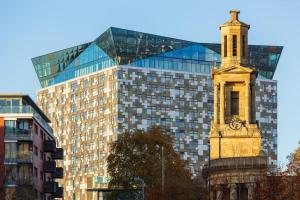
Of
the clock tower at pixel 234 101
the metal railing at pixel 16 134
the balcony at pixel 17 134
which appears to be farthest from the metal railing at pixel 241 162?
the metal railing at pixel 16 134

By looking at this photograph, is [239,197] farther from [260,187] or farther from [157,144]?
[157,144]

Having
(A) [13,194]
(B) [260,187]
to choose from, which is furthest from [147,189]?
(B) [260,187]

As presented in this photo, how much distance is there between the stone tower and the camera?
518ft

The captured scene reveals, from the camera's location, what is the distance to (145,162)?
180 m

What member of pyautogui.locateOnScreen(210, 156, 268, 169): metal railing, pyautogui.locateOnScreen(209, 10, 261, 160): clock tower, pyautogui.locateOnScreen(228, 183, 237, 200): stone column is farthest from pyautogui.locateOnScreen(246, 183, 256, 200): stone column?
pyautogui.locateOnScreen(209, 10, 261, 160): clock tower

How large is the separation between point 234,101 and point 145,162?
18.3 m

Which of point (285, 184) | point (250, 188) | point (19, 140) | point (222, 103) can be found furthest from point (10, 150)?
point (285, 184)

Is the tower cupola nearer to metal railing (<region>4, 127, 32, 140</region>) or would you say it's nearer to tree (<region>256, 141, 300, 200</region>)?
tree (<region>256, 141, 300, 200</region>)

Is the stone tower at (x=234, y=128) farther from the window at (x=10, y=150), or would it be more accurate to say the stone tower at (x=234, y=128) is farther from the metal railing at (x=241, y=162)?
the window at (x=10, y=150)

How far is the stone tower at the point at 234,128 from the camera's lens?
158 m

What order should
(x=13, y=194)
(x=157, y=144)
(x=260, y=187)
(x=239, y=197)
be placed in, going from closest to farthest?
(x=260, y=187), (x=239, y=197), (x=13, y=194), (x=157, y=144)

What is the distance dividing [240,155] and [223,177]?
472 cm

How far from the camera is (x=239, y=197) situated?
157875 millimetres

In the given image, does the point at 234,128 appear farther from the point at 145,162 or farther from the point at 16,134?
the point at 16,134
